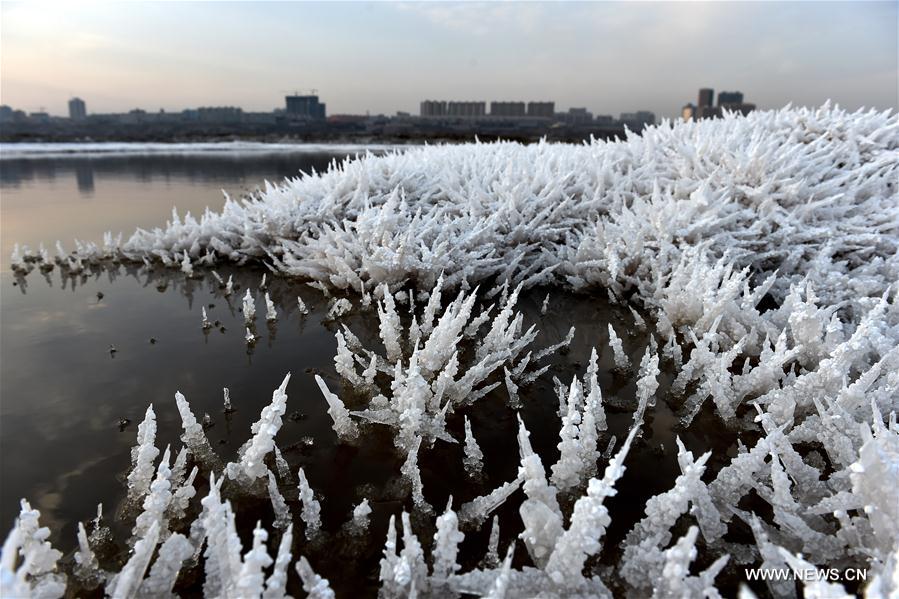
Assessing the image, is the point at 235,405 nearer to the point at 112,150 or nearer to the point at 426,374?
the point at 426,374

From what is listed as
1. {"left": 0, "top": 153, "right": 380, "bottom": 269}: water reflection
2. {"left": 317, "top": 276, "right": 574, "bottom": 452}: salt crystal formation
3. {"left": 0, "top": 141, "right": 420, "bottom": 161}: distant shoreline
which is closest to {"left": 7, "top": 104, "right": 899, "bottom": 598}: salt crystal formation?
{"left": 317, "top": 276, "right": 574, "bottom": 452}: salt crystal formation

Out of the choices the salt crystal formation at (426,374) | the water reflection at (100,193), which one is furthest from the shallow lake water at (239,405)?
the water reflection at (100,193)

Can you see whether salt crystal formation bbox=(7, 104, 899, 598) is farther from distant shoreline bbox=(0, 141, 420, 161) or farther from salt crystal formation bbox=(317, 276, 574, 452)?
distant shoreline bbox=(0, 141, 420, 161)

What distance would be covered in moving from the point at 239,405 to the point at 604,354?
2188mm

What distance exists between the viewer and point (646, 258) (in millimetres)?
4188

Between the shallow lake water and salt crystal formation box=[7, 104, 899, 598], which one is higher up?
salt crystal formation box=[7, 104, 899, 598]

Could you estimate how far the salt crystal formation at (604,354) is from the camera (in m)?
1.37

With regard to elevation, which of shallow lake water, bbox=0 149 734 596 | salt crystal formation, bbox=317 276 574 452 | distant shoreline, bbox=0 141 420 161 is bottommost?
shallow lake water, bbox=0 149 734 596

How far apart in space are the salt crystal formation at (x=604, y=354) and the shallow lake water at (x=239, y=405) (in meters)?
0.09

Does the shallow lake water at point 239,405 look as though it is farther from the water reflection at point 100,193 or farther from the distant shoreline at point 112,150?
the distant shoreline at point 112,150

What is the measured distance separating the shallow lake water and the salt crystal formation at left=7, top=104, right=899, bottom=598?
0.09 metres

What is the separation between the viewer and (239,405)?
2.51 meters

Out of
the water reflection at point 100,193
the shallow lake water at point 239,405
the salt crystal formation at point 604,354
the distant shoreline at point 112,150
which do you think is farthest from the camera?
the distant shoreline at point 112,150

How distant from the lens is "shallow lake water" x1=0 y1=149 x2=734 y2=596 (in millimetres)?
1838
